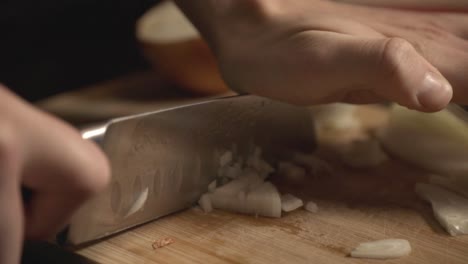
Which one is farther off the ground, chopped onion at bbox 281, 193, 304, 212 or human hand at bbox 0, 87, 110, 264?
human hand at bbox 0, 87, 110, 264

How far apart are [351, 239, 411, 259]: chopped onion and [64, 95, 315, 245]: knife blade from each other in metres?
0.22

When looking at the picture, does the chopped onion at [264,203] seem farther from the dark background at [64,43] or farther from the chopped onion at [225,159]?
the dark background at [64,43]

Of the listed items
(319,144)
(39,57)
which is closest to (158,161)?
(319,144)

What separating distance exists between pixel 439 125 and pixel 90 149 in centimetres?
58

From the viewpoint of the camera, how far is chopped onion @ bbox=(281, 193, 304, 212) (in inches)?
30.1

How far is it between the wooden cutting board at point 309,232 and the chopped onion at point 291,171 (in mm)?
11

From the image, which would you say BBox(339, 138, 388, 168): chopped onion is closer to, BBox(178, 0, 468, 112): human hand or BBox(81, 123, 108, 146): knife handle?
A: BBox(178, 0, 468, 112): human hand

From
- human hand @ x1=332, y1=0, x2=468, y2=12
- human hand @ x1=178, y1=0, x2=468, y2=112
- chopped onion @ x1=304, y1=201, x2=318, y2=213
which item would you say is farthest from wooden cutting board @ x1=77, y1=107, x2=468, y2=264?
human hand @ x1=332, y1=0, x2=468, y2=12

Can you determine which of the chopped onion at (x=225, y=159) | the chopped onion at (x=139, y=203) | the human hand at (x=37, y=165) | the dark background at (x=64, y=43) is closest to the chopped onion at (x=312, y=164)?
the chopped onion at (x=225, y=159)

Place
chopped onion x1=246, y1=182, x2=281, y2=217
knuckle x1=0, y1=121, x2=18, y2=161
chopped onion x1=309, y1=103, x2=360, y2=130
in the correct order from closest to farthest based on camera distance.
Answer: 1. knuckle x1=0, y1=121, x2=18, y2=161
2. chopped onion x1=246, y1=182, x2=281, y2=217
3. chopped onion x1=309, y1=103, x2=360, y2=130

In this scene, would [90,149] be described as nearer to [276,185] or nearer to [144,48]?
[276,185]

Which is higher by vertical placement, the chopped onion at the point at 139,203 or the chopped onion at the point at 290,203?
the chopped onion at the point at 139,203

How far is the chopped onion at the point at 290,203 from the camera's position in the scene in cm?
76

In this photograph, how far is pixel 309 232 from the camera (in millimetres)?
716
